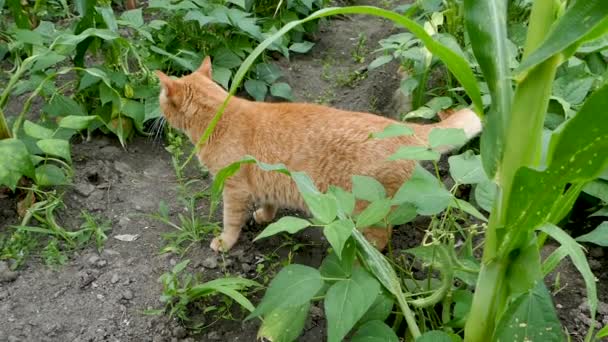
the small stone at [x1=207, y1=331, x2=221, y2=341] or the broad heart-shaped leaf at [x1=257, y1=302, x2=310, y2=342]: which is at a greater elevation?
the broad heart-shaped leaf at [x1=257, y1=302, x2=310, y2=342]

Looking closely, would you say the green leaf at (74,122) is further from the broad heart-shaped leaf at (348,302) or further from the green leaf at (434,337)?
the green leaf at (434,337)

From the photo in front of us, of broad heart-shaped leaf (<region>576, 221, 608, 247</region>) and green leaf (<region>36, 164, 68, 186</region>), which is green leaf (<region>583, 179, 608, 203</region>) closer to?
broad heart-shaped leaf (<region>576, 221, 608, 247</region>)

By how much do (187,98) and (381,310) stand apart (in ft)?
4.68

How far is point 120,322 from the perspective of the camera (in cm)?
213

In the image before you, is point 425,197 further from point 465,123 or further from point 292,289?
point 465,123

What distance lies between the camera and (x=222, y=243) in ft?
7.99

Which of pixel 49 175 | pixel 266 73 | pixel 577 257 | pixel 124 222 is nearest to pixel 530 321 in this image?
pixel 577 257

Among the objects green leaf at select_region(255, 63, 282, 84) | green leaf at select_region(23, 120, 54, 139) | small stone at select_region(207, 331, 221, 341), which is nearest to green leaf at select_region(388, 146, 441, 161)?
small stone at select_region(207, 331, 221, 341)

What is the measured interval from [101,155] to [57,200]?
50cm

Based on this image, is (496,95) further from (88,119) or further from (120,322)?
(88,119)

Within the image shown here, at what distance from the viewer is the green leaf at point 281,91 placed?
346cm

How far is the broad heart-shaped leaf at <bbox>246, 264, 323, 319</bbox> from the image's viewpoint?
150 centimetres

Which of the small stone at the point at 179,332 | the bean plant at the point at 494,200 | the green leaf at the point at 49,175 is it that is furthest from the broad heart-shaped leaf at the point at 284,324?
the green leaf at the point at 49,175

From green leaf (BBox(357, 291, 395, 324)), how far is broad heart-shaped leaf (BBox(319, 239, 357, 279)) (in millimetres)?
159
